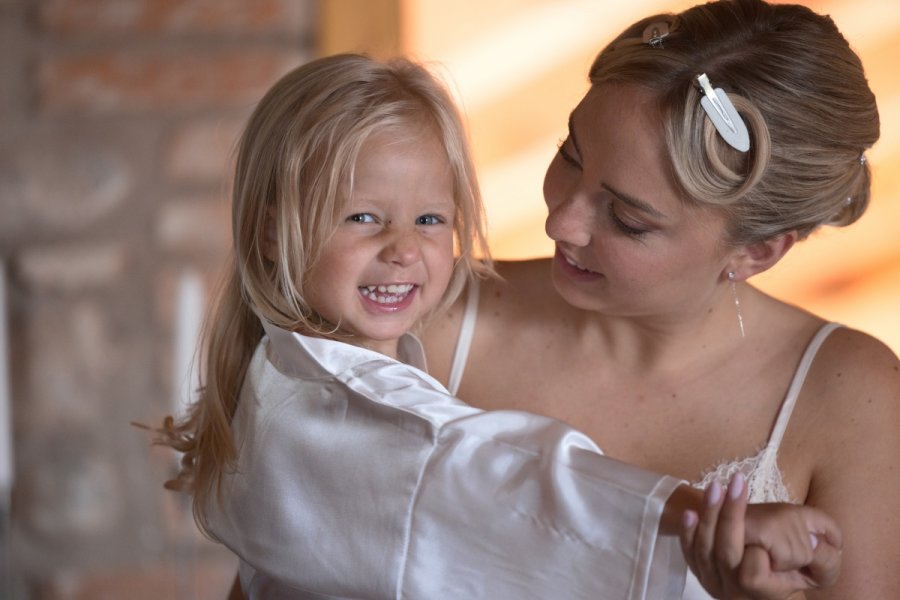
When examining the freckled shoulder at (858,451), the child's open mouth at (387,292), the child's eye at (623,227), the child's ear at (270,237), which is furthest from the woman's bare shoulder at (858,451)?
the child's ear at (270,237)

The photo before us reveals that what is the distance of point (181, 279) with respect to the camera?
2.38 metres

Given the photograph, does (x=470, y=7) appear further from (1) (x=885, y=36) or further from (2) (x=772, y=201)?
(2) (x=772, y=201)

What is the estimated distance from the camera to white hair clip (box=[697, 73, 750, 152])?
4.06 ft

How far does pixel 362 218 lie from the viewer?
1263 mm

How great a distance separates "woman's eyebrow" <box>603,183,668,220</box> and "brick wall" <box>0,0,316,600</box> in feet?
3.90

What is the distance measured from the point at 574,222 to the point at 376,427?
367 mm

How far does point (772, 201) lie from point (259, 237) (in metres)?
0.59

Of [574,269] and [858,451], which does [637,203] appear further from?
[858,451]

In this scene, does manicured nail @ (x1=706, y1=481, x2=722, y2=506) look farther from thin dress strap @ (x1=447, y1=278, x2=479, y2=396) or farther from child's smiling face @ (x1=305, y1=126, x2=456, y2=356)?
thin dress strap @ (x1=447, y1=278, x2=479, y2=396)

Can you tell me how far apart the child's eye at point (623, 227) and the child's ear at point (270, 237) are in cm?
38

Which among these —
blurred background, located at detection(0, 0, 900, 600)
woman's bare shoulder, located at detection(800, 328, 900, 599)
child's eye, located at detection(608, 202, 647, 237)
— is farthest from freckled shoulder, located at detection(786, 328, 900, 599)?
blurred background, located at detection(0, 0, 900, 600)

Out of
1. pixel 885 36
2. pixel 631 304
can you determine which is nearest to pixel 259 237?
pixel 631 304

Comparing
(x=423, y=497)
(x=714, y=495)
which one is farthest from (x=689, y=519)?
(x=423, y=497)

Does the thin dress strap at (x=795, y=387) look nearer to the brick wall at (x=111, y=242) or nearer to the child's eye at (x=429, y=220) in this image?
the child's eye at (x=429, y=220)
